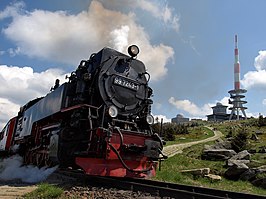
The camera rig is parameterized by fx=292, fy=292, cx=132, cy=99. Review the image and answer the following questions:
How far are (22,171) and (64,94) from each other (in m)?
4.03

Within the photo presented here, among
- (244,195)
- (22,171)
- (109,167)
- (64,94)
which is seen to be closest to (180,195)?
(244,195)

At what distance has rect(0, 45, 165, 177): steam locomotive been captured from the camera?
789 cm

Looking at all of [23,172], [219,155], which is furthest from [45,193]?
[219,155]

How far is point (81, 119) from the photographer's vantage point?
28.2ft

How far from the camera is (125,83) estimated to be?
379 inches

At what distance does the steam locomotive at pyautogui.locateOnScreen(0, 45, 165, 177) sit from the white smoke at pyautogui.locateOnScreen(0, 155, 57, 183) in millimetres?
397

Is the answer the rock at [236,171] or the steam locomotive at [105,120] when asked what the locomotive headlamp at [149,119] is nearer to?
the steam locomotive at [105,120]

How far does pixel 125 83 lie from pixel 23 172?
535 centimetres

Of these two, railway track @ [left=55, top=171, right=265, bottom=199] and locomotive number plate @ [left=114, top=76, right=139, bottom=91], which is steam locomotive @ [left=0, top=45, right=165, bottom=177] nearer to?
locomotive number plate @ [left=114, top=76, right=139, bottom=91]

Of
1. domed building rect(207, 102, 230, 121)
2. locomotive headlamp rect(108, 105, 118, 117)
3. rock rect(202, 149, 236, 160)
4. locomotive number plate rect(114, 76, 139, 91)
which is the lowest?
rock rect(202, 149, 236, 160)

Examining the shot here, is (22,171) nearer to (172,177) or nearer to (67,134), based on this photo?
(67,134)

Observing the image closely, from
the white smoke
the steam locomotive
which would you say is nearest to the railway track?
the steam locomotive

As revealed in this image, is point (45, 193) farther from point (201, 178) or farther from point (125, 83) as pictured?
point (201, 178)

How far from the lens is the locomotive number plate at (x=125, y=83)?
9.35m
